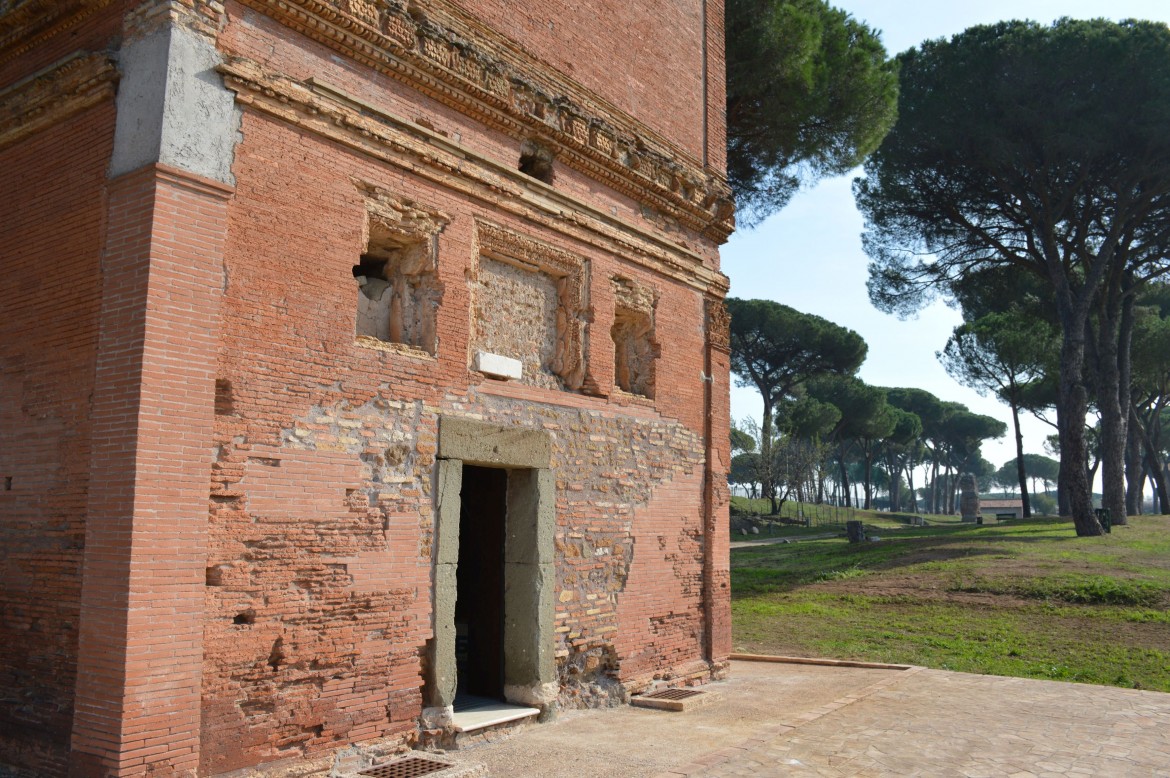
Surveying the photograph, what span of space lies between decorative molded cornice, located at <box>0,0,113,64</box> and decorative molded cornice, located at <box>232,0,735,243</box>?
111cm

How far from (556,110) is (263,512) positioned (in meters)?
4.65

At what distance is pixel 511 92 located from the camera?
7656 mm

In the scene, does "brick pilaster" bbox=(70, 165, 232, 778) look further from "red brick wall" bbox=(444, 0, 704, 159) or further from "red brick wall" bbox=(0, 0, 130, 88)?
"red brick wall" bbox=(444, 0, 704, 159)

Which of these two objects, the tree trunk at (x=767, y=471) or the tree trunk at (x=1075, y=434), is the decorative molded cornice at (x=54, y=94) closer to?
the tree trunk at (x=1075, y=434)

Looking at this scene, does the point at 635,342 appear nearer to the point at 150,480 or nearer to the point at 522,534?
the point at 522,534

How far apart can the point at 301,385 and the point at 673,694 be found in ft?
15.8

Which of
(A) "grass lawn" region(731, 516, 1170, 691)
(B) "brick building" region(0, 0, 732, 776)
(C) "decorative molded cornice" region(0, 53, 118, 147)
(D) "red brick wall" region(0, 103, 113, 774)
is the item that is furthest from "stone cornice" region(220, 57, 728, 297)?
(A) "grass lawn" region(731, 516, 1170, 691)

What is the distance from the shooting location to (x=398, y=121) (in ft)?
21.8

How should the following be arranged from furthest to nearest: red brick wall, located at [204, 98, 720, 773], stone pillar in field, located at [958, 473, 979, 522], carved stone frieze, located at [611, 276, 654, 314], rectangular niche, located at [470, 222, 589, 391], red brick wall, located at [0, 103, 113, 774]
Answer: stone pillar in field, located at [958, 473, 979, 522], carved stone frieze, located at [611, 276, 654, 314], rectangular niche, located at [470, 222, 589, 391], red brick wall, located at [204, 98, 720, 773], red brick wall, located at [0, 103, 113, 774]

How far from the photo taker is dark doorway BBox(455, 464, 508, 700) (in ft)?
25.9

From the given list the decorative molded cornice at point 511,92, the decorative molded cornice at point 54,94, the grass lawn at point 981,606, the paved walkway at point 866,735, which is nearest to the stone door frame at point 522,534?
the paved walkway at point 866,735

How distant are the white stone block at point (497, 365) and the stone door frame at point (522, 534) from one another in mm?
461

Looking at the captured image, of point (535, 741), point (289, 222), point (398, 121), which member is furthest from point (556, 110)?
point (535, 741)

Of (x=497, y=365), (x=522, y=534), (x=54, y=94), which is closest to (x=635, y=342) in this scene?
(x=497, y=365)
